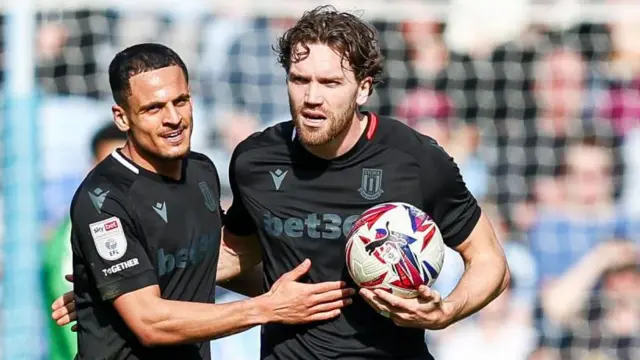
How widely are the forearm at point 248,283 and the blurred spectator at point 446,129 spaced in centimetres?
340

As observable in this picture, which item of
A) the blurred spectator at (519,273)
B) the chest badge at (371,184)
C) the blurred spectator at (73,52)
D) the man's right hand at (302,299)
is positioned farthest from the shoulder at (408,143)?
the blurred spectator at (73,52)

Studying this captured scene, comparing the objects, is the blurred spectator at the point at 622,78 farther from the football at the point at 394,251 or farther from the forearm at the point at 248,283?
the football at the point at 394,251

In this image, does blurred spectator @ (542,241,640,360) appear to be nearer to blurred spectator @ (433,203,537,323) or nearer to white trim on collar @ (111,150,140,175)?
blurred spectator @ (433,203,537,323)

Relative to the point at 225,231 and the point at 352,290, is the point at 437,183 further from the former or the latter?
the point at 225,231

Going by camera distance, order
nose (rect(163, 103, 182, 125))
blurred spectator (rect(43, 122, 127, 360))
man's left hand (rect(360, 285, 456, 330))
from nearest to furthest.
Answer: man's left hand (rect(360, 285, 456, 330)) < nose (rect(163, 103, 182, 125)) < blurred spectator (rect(43, 122, 127, 360))

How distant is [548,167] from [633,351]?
1.44 metres

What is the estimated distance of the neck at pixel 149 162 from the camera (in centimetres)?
524

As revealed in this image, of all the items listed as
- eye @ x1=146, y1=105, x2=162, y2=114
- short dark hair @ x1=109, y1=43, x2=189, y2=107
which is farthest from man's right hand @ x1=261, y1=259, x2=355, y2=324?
short dark hair @ x1=109, y1=43, x2=189, y2=107

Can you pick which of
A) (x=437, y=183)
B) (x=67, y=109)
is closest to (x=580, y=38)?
(x=67, y=109)

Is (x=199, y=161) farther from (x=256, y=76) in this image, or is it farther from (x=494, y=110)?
(x=494, y=110)

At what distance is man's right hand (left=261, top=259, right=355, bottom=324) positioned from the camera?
16.6ft

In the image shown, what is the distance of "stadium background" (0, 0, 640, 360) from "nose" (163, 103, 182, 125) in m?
3.51

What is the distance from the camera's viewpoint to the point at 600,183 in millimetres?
8992

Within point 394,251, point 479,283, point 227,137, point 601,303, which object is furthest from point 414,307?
point 601,303
